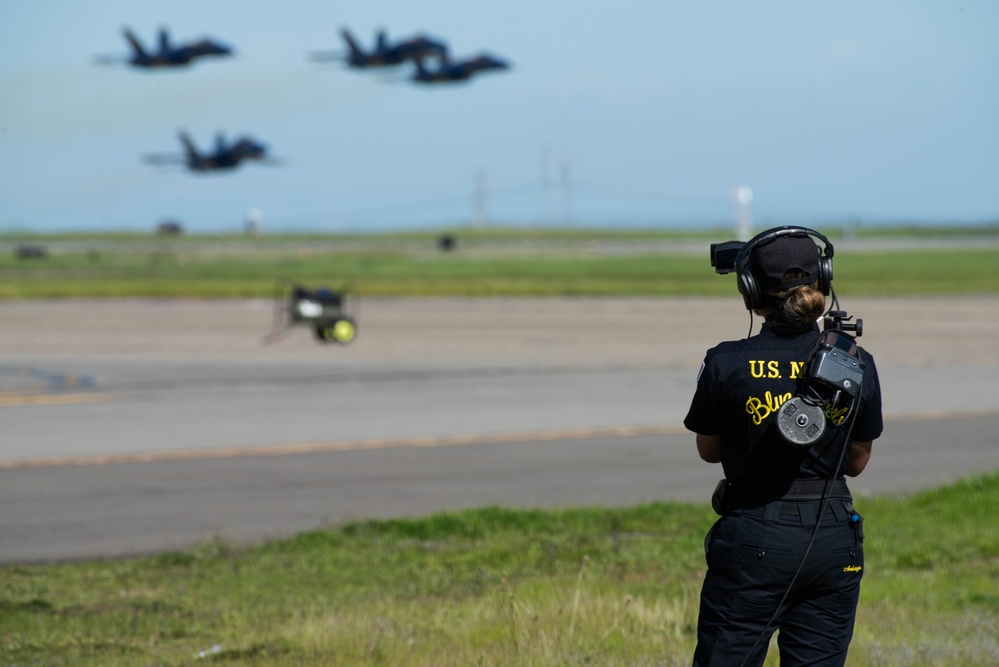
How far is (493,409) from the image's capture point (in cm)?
1989

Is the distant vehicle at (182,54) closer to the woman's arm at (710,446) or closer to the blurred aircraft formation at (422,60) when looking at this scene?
the blurred aircraft formation at (422,60)

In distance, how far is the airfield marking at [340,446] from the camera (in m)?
15.2

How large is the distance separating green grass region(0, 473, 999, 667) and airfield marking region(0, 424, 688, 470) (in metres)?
5.00

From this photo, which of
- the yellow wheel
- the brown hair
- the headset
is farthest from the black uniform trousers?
the yellow wheel

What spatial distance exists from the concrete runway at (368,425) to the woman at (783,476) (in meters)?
7.58

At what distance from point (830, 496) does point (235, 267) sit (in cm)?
8503

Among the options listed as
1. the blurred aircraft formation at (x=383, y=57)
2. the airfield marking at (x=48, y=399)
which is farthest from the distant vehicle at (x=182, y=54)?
the airfield marking at (x=48, y=399)

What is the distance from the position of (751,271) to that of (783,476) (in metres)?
0.72

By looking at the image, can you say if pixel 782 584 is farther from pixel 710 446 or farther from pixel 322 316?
pixel 322 316

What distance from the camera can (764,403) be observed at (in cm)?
413

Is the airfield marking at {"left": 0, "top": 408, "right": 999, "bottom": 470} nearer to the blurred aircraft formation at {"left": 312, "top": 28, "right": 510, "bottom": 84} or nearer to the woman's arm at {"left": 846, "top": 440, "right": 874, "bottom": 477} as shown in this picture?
the woman's arm at {"left": 846, "top": 440, "right": 874, "bottom": 477}

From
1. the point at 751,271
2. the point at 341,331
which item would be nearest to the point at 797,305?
the point at 751,271

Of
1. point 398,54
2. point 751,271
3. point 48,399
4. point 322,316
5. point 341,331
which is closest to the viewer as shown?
point 751,271

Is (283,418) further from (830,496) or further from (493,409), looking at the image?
(830,496)
